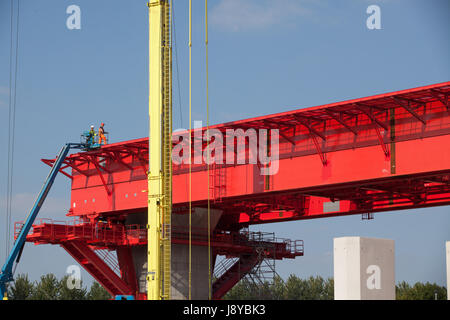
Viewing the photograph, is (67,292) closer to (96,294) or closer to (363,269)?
(96,294)

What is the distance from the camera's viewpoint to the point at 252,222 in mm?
55281

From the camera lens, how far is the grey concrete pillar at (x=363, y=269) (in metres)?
26.7

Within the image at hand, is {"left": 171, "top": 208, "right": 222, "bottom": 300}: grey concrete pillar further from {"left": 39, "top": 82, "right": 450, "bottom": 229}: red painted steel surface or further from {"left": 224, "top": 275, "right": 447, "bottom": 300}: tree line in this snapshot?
{"left": 224, "top": 275, "right": 447, "bottom": 300}: tree line

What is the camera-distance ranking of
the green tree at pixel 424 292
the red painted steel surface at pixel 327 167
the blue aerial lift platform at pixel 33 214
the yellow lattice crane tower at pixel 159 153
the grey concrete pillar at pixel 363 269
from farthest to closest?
the green tree at pixel 424 292 → the blue aerial lift platform at pixel 33 214 → the yellow lattice crane tower at pixel 159 153 → the red painted steel surface at pixel 327 167 → the grey concrete pillar at pixel 363 269

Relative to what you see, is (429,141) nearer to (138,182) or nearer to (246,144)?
(246,144)

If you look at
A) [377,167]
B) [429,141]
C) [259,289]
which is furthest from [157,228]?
[259,289]

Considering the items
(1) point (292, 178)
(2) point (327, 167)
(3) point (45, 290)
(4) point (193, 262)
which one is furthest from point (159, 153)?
(3) point (45, 290)

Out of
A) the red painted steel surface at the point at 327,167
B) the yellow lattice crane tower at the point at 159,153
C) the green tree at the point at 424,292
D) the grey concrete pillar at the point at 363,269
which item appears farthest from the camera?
the green tree at the point at 424,292

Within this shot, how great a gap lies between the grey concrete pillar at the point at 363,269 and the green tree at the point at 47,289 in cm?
7186

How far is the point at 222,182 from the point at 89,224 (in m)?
12.8

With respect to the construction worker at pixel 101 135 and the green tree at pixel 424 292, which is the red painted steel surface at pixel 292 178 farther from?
the green tree at pixel 424 292

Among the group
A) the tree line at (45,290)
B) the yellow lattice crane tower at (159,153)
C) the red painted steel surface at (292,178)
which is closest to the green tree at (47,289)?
the tree line at (45,290)

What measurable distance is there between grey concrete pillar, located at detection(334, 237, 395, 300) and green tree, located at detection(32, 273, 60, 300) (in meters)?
71.9

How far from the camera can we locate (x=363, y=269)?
87.5 ft
